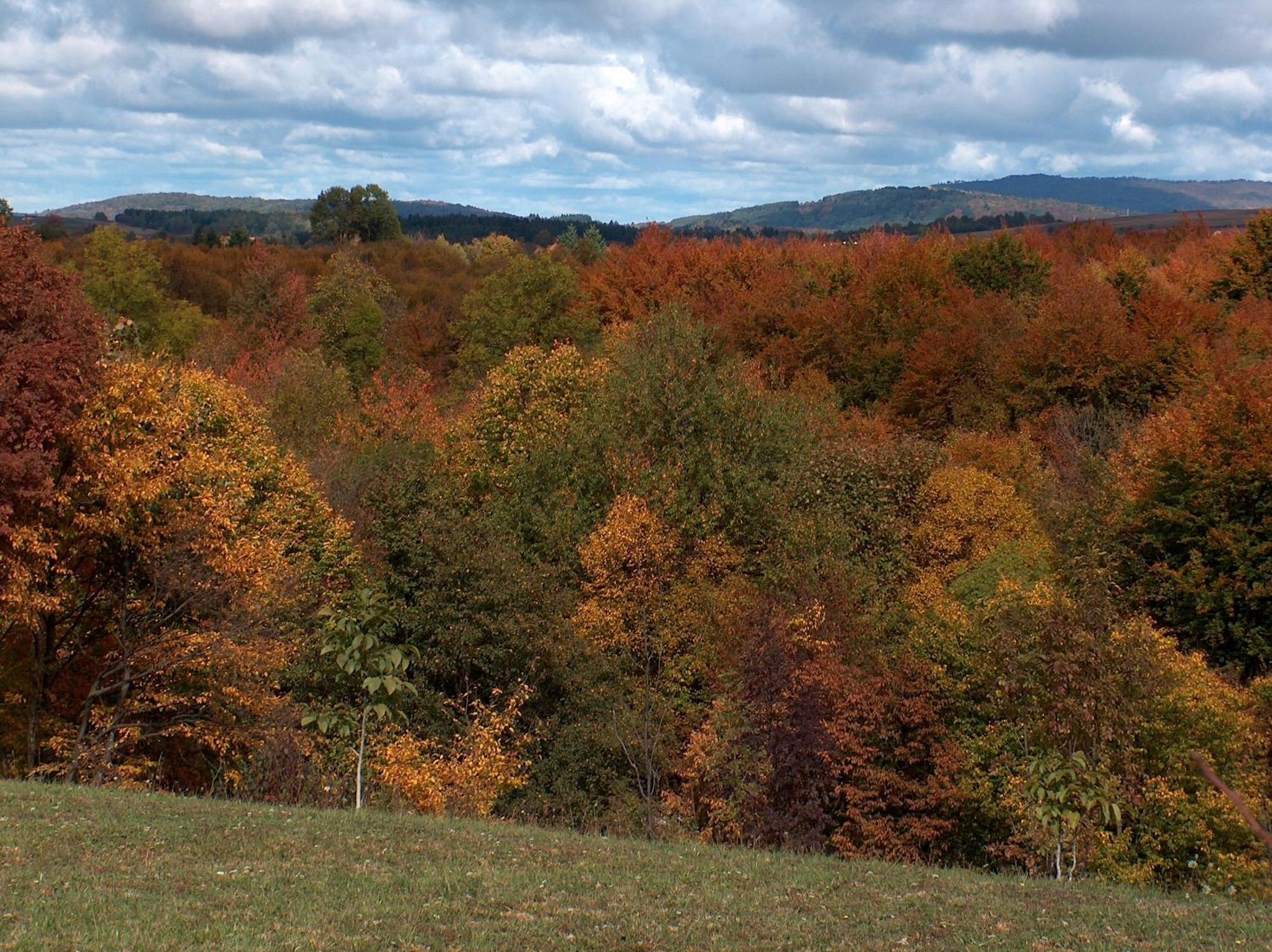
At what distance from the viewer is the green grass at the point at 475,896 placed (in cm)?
966

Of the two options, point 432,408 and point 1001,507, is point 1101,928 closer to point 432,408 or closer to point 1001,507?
point 1001,507

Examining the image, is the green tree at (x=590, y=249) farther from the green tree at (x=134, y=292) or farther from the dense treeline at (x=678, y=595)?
the dense treeline at (x=678, y=595)

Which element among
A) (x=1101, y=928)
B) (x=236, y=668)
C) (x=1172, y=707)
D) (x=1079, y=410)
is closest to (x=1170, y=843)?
(x=1172, y=707)

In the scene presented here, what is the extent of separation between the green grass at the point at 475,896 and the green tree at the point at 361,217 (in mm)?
138551

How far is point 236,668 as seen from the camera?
24203 mm

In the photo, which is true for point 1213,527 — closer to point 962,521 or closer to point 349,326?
point 962,521

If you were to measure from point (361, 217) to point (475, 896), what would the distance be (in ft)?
472

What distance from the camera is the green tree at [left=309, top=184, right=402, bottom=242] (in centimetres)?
14500

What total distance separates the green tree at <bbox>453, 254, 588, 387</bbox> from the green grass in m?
55.2

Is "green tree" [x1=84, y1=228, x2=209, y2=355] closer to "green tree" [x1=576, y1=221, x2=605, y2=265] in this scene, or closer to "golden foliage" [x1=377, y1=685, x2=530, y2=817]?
"green tree" [x1=576, y1=221, x2=605, y2=265]

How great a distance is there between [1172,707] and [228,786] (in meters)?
20.4

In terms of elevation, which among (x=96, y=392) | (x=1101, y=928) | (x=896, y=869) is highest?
(x=96, y=392)

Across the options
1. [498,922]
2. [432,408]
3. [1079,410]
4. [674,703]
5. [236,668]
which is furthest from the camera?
[432,408]

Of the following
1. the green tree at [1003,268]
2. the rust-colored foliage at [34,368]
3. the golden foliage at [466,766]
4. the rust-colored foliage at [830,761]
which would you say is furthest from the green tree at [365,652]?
the green tree at [1003,268]
